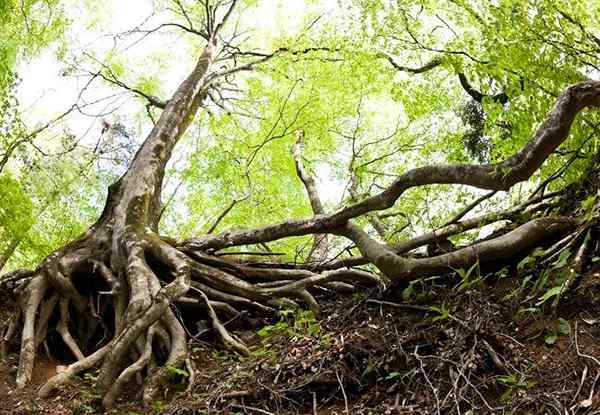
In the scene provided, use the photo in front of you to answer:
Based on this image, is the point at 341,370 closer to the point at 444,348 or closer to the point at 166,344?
the point at 444,348

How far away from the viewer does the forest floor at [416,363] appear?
134 inches

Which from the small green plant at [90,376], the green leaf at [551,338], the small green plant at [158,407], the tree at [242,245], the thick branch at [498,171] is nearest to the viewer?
the green leaf at [551,338]

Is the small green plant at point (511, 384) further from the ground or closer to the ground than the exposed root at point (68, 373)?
closer to the ground

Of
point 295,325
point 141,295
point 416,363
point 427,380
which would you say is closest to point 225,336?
point 295,325

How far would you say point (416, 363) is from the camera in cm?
401

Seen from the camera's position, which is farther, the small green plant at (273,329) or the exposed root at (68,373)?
the small green plant at (273,329)

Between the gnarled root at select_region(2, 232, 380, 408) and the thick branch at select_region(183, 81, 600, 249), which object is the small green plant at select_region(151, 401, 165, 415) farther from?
the thick branch at select_region(183, 81, 600, 249)

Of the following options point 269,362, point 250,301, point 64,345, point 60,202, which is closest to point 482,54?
point 250,301

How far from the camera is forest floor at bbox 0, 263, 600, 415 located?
3.41 m

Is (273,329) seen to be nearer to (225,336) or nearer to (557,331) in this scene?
(225,336)

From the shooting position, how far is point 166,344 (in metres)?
5.79

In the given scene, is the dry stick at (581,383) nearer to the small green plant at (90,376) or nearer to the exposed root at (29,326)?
the small green plant at (90,376)

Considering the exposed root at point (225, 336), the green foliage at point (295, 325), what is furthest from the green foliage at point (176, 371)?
→ the green foliage at point (295, 325)

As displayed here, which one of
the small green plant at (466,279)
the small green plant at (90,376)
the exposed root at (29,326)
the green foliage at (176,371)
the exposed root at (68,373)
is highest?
the exposed root at (29,326)
